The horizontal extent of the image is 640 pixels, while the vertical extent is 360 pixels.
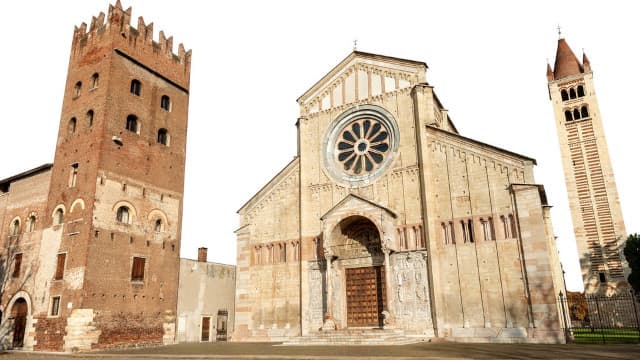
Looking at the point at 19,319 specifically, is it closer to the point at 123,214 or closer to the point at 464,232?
the point at 123,214

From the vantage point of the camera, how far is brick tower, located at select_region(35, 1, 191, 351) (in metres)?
21.7

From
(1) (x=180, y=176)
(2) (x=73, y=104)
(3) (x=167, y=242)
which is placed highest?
(2) (x=73, y=104)

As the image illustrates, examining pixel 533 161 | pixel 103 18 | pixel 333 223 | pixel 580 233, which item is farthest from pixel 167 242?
pixel 580 233

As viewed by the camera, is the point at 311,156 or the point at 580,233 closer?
the point at 311,156

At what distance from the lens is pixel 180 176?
28031mm

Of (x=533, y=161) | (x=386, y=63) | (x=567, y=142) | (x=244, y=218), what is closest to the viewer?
(x=533, y=161)

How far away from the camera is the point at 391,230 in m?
20.7

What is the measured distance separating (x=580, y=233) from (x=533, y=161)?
3458 centimetres

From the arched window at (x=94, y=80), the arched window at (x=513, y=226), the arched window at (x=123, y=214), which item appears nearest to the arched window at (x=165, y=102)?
the arched window at (x=94, y=80)

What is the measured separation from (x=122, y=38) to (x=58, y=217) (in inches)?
442

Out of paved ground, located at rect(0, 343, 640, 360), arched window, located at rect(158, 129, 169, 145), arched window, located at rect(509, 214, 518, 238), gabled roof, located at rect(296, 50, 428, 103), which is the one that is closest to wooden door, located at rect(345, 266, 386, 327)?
paved ground, located at rect(0, 343, 640, 360)

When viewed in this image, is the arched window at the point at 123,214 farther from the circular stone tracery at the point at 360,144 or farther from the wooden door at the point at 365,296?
the wooden door at the point at 365,296

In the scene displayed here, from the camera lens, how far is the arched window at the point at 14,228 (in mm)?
27297

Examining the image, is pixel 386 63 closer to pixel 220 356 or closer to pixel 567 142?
pixel 220 356
